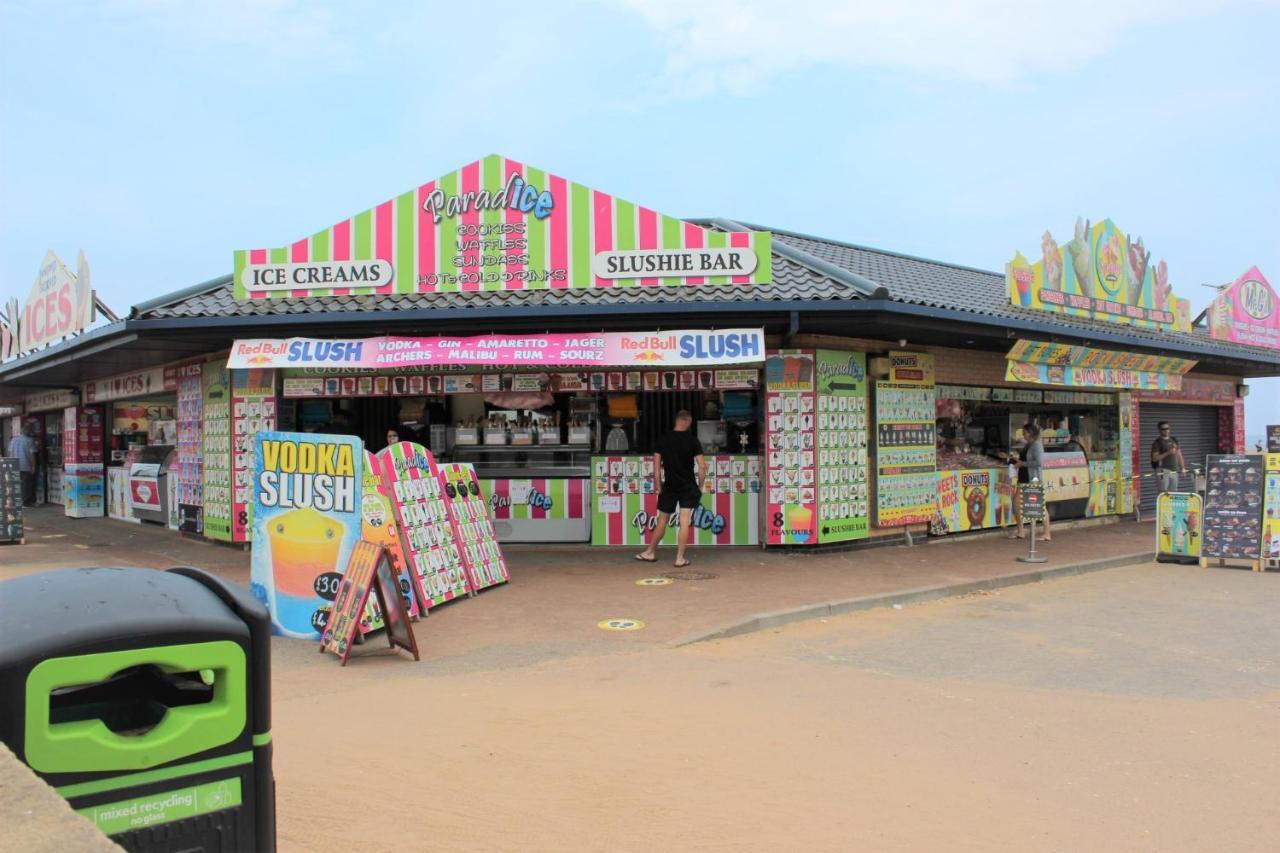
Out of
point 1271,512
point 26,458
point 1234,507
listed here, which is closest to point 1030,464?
point 1234,507

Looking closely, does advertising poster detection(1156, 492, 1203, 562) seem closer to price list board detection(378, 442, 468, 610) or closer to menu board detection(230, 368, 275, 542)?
price list board detection(378, 442, 468, 610)

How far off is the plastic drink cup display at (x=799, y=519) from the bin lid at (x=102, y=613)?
950 centimetres

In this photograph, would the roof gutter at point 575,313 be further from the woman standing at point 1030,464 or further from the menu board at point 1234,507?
the menu board at point 1234,507

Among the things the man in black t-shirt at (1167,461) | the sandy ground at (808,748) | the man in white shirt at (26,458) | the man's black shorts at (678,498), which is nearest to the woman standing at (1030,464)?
the man in black t-shirt at (1167,461)

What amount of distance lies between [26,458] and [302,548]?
711 inches

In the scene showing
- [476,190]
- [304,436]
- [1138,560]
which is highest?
[476,190]

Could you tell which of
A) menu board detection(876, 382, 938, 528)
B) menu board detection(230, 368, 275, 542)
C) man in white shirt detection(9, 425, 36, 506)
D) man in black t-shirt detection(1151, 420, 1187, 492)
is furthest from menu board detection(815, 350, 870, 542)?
man in white shirt detection(9, 425, 36, 506)

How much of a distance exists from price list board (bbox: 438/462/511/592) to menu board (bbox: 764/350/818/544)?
12.3ft

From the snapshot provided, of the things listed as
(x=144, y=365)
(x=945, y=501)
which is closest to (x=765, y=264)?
(x=945, y=501)

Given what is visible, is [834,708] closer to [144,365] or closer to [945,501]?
[945,501]

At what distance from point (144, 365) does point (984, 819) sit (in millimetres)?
15618

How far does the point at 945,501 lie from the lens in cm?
1315

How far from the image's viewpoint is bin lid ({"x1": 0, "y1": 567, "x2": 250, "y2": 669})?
2.22 meters

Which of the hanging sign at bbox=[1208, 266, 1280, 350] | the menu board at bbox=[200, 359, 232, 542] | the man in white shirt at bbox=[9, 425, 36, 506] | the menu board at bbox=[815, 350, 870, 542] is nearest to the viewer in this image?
the menu board at bbox=[815, 350, 870, 542]
